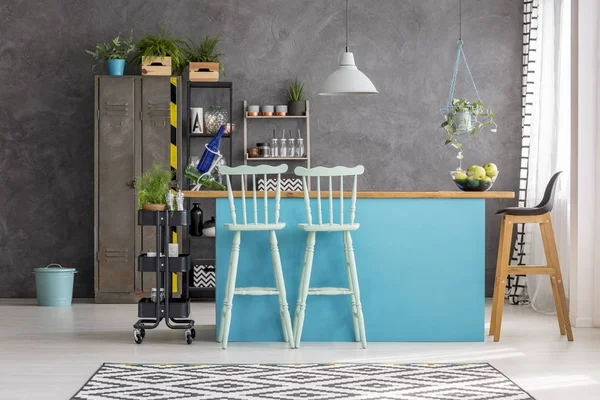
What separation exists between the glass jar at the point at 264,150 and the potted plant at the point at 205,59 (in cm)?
69

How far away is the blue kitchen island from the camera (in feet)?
17.6

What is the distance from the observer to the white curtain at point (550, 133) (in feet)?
23.3

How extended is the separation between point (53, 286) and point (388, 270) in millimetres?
3324

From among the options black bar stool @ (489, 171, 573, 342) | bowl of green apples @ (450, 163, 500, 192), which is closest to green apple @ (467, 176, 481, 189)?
bowl of green apples @ (450, 163, 500, 192)

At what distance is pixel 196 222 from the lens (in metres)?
7.77

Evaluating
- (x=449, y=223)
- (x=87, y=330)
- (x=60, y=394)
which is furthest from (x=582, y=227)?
(x=60, y=394)

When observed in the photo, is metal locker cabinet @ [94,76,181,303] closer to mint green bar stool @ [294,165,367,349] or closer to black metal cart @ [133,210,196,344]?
black metal cart @ [133,210,196,344]

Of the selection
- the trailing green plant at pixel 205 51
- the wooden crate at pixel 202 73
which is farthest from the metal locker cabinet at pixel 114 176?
the trailing green plant at pixel 205 51

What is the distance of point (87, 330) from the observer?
5965mm

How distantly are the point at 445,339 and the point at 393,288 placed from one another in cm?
44

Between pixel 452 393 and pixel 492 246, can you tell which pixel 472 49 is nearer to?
pixel 492 246

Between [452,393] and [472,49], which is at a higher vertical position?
[472,49]

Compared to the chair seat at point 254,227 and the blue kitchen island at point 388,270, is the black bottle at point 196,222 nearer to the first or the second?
the blue kitchen island at point 388,270

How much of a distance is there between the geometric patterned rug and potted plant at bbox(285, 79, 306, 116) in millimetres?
3711
